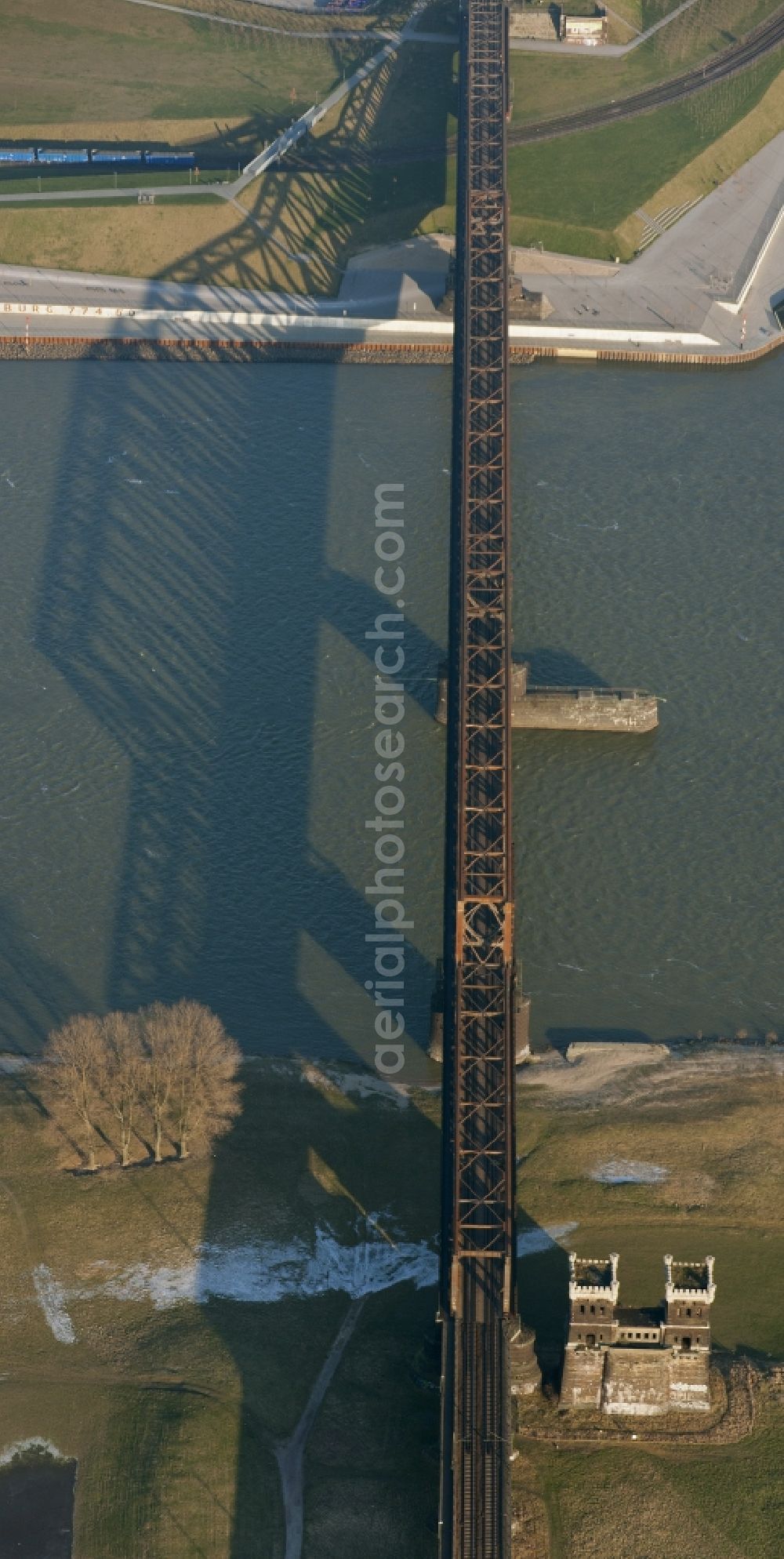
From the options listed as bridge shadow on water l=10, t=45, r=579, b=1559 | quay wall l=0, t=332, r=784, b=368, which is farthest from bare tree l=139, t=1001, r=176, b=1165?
quay wall l=0, t=332, r=784, b=368

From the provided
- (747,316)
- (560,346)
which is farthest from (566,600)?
(747,316)

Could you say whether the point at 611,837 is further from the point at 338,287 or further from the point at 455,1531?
the point at 338,287

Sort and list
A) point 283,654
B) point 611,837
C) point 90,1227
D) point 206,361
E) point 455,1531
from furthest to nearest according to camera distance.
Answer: point 206,361 < point 283,654 < point 611,837 < point 90,1227 < point 455,1531

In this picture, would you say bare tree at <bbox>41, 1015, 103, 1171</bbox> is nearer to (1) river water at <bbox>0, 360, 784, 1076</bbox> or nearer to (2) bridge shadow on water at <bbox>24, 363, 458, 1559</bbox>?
(2) bridge shadow on water at <bbox>24, 363, 458, 1559</bbox>

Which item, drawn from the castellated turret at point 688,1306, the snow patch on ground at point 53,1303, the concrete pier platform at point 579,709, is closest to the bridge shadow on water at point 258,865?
the snow patch on ground at point 53,1303

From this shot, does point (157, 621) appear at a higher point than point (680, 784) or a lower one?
higher

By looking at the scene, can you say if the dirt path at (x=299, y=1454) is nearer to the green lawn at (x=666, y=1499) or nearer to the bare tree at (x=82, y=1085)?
the green lawn at (x=666, y=1499)

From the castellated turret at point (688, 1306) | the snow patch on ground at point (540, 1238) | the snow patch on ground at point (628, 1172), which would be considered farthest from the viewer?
the snow patch on ground at point (628, 1172)
